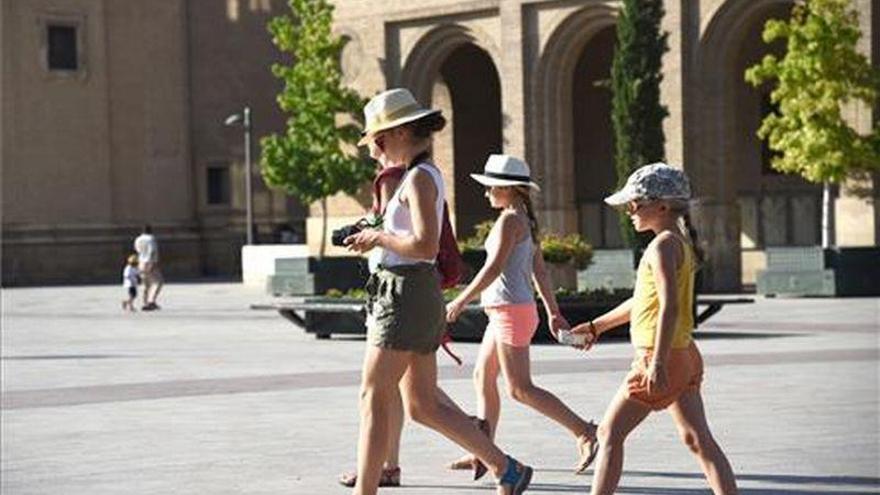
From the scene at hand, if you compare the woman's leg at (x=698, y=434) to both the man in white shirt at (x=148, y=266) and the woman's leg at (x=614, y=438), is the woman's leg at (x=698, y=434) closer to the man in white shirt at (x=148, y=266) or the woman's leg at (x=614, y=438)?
the woman's leg at (x=614, y=438)

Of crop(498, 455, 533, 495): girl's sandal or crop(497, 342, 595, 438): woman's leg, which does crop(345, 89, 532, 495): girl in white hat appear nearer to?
crop(498, 455, 533, 495): girl's sandal

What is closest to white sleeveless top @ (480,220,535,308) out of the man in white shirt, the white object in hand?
the white object in hand

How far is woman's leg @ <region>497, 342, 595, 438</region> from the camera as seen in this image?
10859 mm

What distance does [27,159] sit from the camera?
51.8 meters

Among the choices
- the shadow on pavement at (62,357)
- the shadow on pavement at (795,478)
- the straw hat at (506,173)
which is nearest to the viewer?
the shadow on pavement at (795,478)

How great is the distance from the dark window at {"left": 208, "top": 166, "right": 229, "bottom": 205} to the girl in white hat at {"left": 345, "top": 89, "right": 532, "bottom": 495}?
4706 centimetres

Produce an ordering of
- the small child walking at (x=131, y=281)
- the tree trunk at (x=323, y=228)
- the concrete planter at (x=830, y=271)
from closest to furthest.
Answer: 1. the concrete planter at (x=830, y=271)
2. the small child walking at (x=131, y=281)
3. the tree trunk at (x=323, y=228)

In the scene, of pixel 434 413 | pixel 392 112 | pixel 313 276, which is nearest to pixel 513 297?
pixel 434 413

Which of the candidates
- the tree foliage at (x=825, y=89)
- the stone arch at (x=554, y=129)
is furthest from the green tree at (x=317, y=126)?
the tree foliage at (x=825, y=89)

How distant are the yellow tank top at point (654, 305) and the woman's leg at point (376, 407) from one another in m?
1.11

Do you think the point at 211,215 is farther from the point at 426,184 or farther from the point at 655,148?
the point at 426,184

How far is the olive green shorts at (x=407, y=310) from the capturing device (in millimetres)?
8984

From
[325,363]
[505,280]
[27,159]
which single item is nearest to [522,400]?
[505,280]

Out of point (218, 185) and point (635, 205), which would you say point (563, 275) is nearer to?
point (635, 205)
